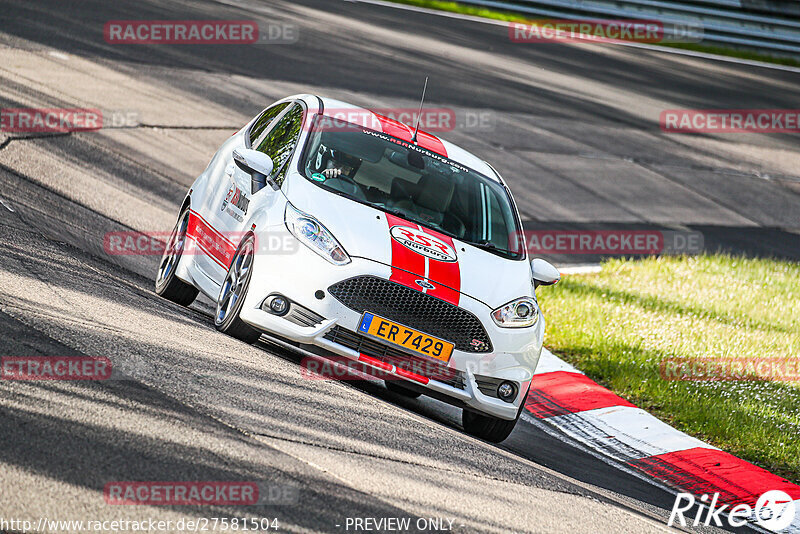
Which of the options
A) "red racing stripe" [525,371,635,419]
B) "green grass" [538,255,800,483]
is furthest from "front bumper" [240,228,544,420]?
"green grass" [538,255,800,483]

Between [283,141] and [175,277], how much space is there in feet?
4.41

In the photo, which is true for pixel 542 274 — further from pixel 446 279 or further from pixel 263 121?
pixel 263 121

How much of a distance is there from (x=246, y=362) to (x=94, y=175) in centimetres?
569

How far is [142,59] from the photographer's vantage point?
1689cm

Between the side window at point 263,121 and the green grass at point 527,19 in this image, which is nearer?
the side window at point 263,121

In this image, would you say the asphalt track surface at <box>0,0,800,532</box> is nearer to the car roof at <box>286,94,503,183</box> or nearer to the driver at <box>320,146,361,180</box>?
the driver at <box>320,146,361,180</box>

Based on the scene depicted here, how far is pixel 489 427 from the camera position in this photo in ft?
23.5

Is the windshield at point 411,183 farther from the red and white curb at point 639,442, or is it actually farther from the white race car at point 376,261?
the red and white curb at point 639,442

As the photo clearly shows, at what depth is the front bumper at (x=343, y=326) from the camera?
657cm

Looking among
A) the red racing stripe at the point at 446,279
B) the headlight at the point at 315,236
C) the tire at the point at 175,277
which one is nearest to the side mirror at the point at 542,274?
the red racing stripe at the point at 446,279

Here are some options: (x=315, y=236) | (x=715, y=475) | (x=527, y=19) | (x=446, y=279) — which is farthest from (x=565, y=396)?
(x=527, y=19)

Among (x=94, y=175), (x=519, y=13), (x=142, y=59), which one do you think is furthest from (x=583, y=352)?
(x=519, y=13)

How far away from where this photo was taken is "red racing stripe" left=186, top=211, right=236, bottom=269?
753 cm

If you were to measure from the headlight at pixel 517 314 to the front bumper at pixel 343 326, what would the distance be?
0.18ft
